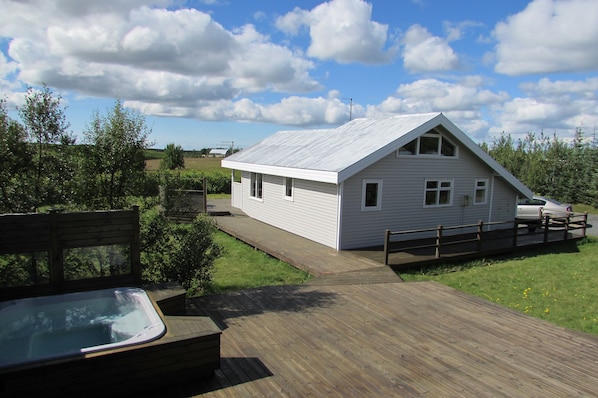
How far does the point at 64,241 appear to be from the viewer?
568 cm

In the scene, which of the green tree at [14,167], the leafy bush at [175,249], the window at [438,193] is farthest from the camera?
the window at [438,193]

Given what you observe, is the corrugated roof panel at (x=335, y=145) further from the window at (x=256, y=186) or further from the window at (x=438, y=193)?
the window at (x=438, y=193)

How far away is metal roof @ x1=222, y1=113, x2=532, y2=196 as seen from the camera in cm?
1093

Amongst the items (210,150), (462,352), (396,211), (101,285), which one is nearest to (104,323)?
(101,285)

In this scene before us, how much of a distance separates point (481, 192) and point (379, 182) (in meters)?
4.94

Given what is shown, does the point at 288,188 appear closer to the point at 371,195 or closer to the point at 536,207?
the point at 371,195

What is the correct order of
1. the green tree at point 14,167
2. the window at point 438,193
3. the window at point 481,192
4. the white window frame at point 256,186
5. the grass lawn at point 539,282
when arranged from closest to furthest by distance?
the green tree at point 14,167, the grass lawn at point 539,282, the window at point 438,193, the window at point 481,192, the white window frame at point 256,186

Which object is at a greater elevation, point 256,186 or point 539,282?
point 256,186

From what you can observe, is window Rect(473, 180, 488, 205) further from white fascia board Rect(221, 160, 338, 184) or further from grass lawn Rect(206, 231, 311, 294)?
grass lawn Rect(206, 231, 311, 294)

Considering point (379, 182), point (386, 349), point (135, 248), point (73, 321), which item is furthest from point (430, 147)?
point (73, 321)

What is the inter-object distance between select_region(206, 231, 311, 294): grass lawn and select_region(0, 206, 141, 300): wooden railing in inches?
80.5

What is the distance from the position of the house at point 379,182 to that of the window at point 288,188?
0.03 meters

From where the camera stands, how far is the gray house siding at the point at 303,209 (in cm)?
1133

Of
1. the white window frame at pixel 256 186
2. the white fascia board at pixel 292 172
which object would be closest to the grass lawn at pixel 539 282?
the white fascia board at pixel 292 172
